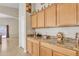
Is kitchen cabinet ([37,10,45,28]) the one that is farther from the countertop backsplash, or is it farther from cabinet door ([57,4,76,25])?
cabinet door ([57,4,76,25])

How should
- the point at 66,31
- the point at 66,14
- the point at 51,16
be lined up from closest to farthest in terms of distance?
1. the point at 66,14
2. the point at 66,31
3. the point at 51,16

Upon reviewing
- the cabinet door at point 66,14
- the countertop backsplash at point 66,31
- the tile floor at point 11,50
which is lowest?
the tile floor at point 11,50

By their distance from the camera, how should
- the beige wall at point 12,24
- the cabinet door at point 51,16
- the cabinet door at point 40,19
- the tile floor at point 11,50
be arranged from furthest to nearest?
the beige wall at point 12,24 < the tile floor at point 11,50 < the cabinet door at point 40,19 < the cabinet door at point 51,16

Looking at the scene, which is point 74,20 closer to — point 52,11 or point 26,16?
point 52,11

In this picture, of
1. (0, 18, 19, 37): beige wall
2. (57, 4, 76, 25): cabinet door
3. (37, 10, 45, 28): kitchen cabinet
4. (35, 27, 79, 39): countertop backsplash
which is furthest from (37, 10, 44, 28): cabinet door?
(0, 18, 19, 37): beige wall

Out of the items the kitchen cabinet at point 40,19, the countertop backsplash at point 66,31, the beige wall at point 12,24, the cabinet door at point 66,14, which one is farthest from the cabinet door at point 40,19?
the beige wall at point 12,24

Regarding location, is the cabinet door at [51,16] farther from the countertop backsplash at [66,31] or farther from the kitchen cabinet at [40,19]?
the kitchen cabinet at [40,19]

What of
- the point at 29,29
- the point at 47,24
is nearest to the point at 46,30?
the point at 47,24

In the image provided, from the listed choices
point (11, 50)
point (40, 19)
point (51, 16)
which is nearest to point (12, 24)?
point (11, 50)

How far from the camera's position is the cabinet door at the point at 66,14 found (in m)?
2.72

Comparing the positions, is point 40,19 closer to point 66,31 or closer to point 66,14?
point 66,31

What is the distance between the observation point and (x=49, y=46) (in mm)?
3285

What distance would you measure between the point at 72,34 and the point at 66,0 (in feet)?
7.22

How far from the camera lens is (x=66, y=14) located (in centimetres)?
300
